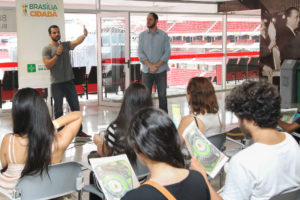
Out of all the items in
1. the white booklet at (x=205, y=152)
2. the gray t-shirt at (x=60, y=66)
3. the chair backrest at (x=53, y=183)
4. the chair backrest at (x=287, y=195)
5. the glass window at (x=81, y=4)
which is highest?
the glass window at (x=81, y=4)

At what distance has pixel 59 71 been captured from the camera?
5.74m

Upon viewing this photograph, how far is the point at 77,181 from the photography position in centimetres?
237

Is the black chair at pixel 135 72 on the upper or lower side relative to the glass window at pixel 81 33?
lower

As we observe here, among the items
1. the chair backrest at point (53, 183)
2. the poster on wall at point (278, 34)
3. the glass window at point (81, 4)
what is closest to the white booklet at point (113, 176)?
the chair backrest at point (53, 183)

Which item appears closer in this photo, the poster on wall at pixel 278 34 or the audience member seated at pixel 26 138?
the audience member seated at pixel 26 138

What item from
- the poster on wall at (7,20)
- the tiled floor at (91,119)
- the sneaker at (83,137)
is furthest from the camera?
the poster on wall at (7,20)

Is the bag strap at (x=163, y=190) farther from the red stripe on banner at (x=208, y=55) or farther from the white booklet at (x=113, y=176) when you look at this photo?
the red stripe on banner at (x=208, y=55)

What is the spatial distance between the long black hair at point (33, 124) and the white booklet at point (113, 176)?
49 cm

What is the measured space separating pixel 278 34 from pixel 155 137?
8384 millimetres

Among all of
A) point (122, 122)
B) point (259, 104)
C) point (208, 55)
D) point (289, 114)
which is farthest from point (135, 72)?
point (259, 104)

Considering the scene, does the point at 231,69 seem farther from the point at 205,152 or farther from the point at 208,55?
the point at 205,152

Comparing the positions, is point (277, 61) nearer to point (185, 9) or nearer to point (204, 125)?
point (185, 9)

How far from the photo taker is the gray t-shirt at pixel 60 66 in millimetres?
5734

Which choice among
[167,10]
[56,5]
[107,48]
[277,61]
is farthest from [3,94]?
[277,61]
